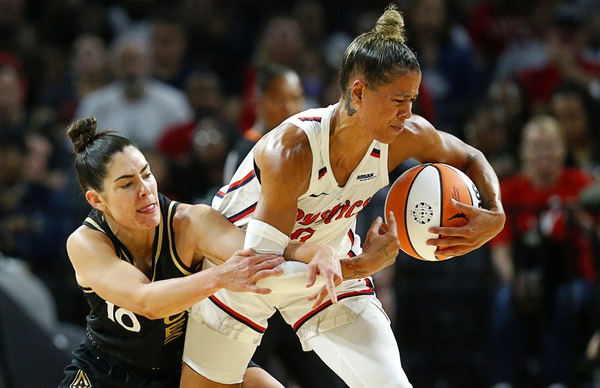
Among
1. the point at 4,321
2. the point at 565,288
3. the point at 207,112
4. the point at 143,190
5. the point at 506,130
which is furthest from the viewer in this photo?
the point at 207,112

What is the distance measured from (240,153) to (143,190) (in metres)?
1.86

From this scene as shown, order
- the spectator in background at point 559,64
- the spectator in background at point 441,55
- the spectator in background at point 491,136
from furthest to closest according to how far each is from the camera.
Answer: the spectator in background at point 441,55 → the spectator in background at point 559,64 → the spectator in background at point 491,136

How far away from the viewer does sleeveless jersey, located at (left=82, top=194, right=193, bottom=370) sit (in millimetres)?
3611

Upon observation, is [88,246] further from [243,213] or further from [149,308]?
[243,213]

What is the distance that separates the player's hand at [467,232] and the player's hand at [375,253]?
0.28 metres

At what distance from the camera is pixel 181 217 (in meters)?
3.64

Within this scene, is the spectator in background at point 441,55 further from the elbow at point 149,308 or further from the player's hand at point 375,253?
the elbow at point 149,308

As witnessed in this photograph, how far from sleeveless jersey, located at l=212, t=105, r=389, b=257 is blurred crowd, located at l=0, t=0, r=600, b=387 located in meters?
1.64

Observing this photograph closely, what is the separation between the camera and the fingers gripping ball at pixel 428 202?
364 cm

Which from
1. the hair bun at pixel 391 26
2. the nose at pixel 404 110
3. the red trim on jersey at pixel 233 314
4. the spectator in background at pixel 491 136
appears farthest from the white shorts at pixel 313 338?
the spectator in background at pixel 491 136

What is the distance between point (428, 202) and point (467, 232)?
196 millimetres

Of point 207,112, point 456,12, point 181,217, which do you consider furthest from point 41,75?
point 181,217

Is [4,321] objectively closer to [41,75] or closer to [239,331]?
[239,331]

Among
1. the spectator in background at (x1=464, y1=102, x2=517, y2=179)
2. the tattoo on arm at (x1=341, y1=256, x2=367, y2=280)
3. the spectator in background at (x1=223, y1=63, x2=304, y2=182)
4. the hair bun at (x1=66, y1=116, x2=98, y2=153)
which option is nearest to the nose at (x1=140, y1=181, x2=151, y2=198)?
the hair bun at (x1=66, y1=116, x2=98, y2=153)
